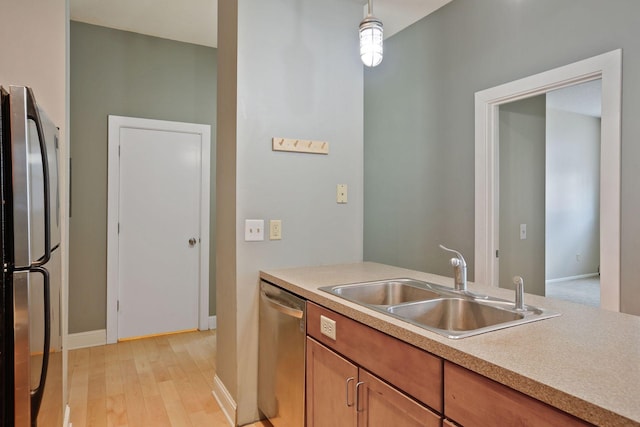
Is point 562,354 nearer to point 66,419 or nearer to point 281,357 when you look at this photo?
point 281,357

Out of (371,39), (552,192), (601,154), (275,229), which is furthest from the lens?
(552,192)

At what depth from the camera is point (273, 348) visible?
2.04 m

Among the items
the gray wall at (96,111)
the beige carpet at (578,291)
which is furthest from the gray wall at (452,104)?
the beige carpet at (578,291)

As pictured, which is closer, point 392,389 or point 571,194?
point 392,389

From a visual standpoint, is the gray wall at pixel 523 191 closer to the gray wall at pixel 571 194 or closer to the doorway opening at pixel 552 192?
the doorway opening at pixel 552 192

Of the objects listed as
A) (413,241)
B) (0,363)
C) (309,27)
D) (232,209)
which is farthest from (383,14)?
(0,363)

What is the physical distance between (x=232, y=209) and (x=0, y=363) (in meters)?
1.22

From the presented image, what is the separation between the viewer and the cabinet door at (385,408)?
1.11 m

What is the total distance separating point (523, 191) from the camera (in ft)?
10.1

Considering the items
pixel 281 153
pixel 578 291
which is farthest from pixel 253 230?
pixel 578 291

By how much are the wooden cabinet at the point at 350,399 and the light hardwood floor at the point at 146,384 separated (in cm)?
78

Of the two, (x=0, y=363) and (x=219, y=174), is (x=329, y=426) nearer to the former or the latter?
(x=0, y=363)

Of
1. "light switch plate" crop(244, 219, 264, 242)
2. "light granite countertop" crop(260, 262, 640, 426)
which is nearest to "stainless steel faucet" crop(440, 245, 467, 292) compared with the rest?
"light granite countertop" crop(260, 262, 640, 426)

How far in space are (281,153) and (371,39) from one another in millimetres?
808
